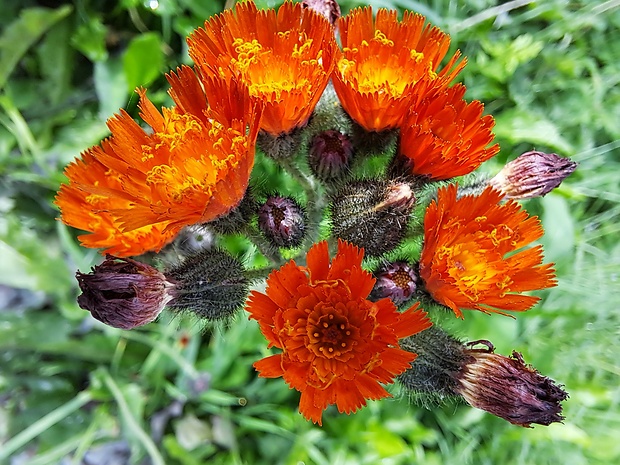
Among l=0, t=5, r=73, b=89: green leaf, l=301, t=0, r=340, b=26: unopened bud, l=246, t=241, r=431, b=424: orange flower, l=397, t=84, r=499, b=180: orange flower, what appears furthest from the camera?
l=0, t=5, r=73, b=89: green leaf

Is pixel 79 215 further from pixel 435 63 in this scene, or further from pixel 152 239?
pixel 435 63

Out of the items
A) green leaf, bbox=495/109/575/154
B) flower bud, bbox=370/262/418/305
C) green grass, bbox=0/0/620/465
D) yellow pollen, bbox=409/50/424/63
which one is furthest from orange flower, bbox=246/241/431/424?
green leaf, bbox=495/109/575/154

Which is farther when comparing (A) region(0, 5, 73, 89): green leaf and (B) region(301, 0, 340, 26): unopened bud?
(A) region(0, 5, 73, 89): green leaf

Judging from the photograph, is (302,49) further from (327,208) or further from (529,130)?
(529,130)

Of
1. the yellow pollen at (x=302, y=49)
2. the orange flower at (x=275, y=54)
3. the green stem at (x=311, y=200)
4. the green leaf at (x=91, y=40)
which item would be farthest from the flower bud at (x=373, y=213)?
the green leaf at (x=91, y=40)

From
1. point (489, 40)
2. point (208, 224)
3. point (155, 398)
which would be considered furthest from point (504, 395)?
Answer: point (489, 40)

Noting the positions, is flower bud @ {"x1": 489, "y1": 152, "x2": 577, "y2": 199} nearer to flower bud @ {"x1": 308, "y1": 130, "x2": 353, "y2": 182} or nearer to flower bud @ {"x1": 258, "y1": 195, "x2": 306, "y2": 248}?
flower bud @ {"x1": 308, "y1": 130, "x2": 353, "y2": 182}

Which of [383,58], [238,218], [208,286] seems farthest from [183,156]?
[383,58]

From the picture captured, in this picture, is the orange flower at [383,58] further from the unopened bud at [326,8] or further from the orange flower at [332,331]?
the orange flower at [332,331]
